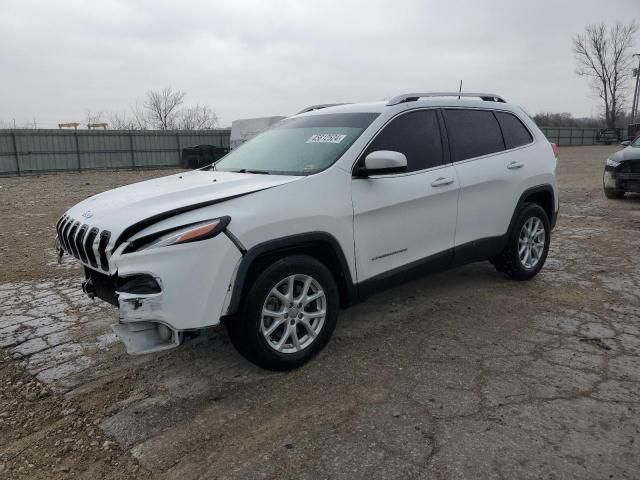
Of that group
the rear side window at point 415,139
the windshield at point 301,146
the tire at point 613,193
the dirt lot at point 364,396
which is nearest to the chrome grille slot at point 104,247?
the dirt lot at point 364,396

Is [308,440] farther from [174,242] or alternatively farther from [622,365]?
[622,365]

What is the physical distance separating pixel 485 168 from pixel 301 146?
5.91 feet

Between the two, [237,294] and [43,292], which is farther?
[43,292]

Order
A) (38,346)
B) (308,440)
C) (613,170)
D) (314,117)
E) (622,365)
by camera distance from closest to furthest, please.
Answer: (308,440), (622,365), (38,346), (314,117), (613,170)

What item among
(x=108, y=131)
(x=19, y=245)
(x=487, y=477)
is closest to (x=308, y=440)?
(x=487, y=477)

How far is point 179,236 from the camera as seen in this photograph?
2918mm

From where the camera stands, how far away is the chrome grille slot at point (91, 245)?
3145mm

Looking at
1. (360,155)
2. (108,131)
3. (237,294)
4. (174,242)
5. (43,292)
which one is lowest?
(43,292)

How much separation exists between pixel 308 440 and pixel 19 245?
676cm

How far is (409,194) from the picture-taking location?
402 cm

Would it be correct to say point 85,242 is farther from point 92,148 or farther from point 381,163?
point 92,148

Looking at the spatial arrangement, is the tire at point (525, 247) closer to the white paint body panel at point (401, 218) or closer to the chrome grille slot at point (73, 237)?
the white paint body panel at point (401, 218)

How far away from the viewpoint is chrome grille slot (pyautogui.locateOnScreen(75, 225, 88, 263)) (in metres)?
3.26

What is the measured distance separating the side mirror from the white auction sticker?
0.39 m
